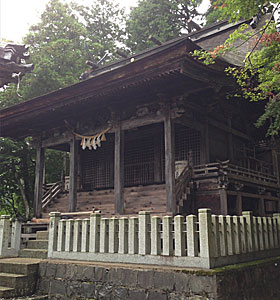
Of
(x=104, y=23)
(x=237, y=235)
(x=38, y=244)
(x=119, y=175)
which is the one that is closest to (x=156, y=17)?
(x=104, y=23)

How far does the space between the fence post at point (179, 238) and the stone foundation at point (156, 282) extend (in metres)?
0.39

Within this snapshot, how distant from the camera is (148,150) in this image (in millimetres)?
14453

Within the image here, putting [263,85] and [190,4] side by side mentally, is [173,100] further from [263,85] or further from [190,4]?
[190,4]

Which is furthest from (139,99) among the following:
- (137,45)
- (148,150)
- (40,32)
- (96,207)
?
(137,45)

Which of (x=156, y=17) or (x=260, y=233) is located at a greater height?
(x=156, y=17)

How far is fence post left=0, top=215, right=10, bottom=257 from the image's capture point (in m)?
9.03

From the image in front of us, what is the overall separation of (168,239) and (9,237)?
17.1 feet

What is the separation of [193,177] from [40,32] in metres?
21.0

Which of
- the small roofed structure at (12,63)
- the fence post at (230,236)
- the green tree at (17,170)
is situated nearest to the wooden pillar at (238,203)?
the fence post at (230,236)

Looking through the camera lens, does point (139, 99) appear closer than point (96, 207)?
Yes

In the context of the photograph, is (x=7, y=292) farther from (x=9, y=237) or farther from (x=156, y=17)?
(x=156, y=17)

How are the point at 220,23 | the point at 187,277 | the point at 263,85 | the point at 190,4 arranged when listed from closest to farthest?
the point at 187,277 < the point at 263,85 < the point at 220,23 < the point at 190,4

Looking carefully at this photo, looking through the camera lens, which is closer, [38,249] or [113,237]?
[113,237]

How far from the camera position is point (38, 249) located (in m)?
9.18
